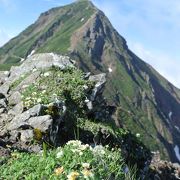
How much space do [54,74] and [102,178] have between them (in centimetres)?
1722

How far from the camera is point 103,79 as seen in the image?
30.5 metres

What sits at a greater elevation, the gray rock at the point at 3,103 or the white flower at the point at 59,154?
the gray rock at the point at 3,103

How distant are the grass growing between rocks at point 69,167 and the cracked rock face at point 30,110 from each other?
111 inches

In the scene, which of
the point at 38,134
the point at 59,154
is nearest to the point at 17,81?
the point at 38,134

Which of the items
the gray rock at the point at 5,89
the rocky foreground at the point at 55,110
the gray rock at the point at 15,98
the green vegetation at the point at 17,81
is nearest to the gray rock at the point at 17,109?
the rocky foreground at the point at 55,110

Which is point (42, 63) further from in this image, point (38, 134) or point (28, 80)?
point (38, 134)

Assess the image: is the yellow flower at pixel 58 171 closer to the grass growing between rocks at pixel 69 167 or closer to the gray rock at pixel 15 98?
the grass growing between rocks at pixel 69 167

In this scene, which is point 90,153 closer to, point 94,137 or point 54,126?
point 54,126

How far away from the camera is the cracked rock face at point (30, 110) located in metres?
19.4

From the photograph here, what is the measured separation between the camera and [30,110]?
21.0 meters

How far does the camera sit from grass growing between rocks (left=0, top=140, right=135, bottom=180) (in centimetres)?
949

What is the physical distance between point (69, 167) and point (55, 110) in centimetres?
1113

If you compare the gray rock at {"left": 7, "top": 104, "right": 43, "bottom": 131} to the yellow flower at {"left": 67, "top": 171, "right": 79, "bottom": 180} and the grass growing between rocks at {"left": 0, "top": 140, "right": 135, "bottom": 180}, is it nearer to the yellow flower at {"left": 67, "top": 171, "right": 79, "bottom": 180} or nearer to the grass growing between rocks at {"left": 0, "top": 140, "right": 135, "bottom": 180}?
the grass growing between rocks at {"left": 0, "top": 140, "right": 135, "bottom": 180}

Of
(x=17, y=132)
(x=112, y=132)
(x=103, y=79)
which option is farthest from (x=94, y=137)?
(x=103, y=79)
